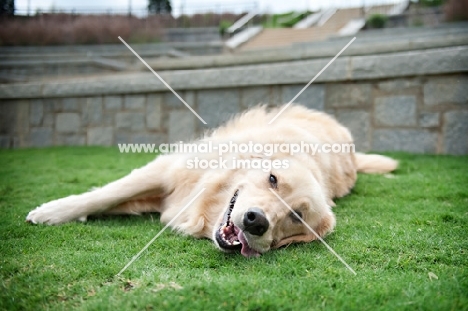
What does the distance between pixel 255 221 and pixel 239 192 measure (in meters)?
0.48

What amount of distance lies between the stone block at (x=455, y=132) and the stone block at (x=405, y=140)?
150mm

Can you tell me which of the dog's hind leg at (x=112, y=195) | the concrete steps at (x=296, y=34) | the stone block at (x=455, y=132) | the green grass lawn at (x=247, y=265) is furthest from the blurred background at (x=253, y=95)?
the concrete steps at (x=296, y=34)

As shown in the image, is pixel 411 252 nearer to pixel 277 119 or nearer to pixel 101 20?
pixel 277 119

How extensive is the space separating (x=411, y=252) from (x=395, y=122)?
368 cm

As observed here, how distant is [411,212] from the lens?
367 centimetres

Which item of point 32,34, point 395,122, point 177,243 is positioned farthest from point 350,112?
point 32,34

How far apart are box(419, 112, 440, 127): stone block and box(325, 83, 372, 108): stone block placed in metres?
0.73

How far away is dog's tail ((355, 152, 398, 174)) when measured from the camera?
522cm

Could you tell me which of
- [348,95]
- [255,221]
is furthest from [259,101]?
[255,221]

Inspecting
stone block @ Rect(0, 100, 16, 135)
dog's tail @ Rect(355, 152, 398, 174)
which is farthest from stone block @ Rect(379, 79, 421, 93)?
stone block @ Rect(0, 100, 16, 135)

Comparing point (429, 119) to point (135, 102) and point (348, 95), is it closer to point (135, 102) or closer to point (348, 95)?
point (348, 95)

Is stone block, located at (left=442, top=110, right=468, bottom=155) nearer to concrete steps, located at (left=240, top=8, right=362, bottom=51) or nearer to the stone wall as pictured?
the stone wall

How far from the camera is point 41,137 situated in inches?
313

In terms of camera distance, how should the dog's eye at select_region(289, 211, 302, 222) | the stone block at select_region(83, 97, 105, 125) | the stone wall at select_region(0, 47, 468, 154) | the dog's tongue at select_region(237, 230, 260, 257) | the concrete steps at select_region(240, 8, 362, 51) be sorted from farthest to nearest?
the concrete steps at select_region(240, 8, 362, 51) → the stone block at select_region(83, 97, 105, 125) → the stone wall at select_region(0, 47, 468, 154) → the dog's eye at select_region(289, 211, 302, 222) → the dog's tongue at select_region(237, 230, 260, 257)
